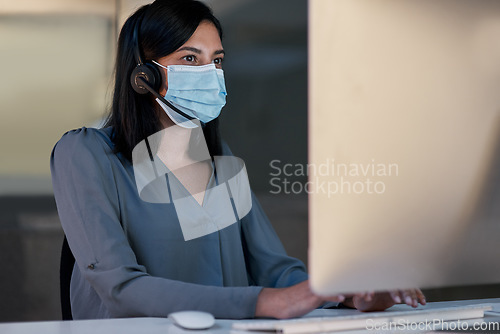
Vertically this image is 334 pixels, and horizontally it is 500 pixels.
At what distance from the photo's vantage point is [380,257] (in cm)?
69

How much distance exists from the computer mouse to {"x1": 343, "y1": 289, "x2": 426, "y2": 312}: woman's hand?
288 mm

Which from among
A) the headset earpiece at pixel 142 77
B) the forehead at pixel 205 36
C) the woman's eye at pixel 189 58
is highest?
the forehead at pixel 205 36

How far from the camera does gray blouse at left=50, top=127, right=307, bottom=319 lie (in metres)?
0.95

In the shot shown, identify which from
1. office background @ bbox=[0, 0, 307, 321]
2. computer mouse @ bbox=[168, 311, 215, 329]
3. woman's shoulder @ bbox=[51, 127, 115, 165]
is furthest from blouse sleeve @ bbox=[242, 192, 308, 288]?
office background @ bbox=[0, 0, 307, 321]

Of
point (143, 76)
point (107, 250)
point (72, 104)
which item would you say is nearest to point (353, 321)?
point (107, 250)

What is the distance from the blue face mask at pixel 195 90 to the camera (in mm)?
1494

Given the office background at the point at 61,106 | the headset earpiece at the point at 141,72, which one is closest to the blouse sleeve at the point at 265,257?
the headset earpiece at the point at 141,72

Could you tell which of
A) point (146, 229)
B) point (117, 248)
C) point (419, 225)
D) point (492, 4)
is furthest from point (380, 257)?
point (146, 229)

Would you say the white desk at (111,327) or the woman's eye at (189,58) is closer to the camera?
the white desk at (111,327)

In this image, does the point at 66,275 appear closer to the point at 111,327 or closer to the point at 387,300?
the point at 111,327

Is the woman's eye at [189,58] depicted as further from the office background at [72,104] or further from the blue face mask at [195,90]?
the office background at [72,104]

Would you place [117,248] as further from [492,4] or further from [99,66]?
[99,66]

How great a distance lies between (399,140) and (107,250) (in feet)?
1.99

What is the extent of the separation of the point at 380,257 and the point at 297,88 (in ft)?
8.77
